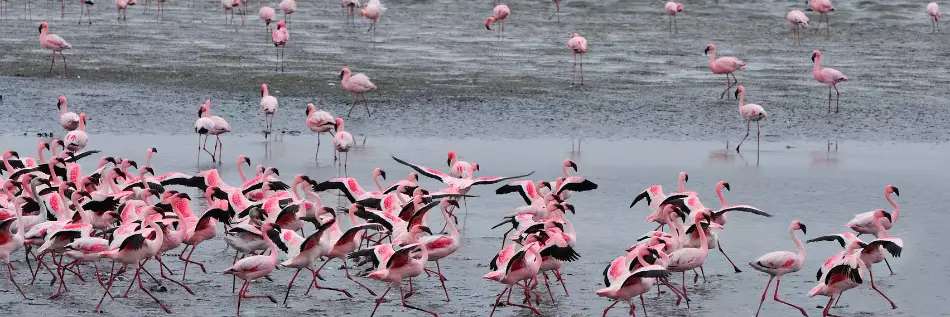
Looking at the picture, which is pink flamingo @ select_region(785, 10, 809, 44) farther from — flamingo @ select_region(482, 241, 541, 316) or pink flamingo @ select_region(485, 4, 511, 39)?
flamingo @ select_region(482, 241, 541, 316)

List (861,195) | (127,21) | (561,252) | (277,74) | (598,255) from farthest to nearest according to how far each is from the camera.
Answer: (127,21), (277,74), (861,195), (598,255), (561,252)

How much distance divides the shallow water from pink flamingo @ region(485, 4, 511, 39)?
32.6ft

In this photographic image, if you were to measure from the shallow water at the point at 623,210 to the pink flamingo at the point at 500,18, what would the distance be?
9929 mm

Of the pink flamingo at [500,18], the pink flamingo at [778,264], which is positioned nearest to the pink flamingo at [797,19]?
the pink flamingo at [500,18]

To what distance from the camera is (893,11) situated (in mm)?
29422

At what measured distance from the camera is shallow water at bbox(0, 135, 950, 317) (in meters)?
8.98

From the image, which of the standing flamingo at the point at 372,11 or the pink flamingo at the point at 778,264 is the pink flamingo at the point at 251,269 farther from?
the standing flamingo at the point at 372,11

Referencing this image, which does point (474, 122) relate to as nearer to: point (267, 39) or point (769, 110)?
point (769, 110)

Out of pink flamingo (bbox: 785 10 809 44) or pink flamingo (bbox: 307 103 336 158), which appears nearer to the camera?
pink flamingo (bbox: 307 103 336 158)

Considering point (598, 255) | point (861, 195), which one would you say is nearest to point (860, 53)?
point (861, 195)

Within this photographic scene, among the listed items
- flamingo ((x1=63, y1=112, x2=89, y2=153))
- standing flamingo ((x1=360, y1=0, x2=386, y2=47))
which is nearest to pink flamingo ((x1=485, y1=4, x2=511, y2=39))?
standing flamingo ((x1=360, y1=0, x2=386, y2=47))

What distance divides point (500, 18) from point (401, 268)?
17928 millimetres

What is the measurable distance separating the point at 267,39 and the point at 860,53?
10951 millimetres

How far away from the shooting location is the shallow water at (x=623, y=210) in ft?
29.5
